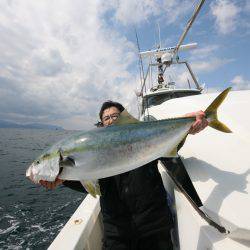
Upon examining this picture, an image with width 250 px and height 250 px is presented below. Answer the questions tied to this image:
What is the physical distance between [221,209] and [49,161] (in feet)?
5.61

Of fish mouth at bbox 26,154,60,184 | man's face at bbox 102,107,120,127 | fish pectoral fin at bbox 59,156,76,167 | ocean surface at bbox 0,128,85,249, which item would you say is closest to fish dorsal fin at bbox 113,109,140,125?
fish pectoral fin at bbox 59,156,76,167

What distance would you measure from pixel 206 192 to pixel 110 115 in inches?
66.8

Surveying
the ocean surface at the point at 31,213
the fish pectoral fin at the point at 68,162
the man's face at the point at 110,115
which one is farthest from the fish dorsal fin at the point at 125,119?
the ocean surface at the point at 31,213

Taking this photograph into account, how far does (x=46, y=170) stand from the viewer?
2.80 m

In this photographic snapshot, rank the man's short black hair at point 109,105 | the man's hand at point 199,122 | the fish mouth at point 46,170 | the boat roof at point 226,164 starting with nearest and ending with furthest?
the boat roof at point 226,164, the fish mouth at point 46,170, the man's hand at point 199,122, the man's short black hair at point 109,105

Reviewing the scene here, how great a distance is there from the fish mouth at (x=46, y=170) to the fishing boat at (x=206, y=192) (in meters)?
1.10

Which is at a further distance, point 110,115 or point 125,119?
point 110,115

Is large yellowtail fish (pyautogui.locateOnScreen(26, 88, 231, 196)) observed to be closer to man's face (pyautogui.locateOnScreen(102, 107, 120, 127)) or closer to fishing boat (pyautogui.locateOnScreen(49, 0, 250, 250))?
fishing boat (pyautogui.locateOnScreen(49, 0, 250, 250))

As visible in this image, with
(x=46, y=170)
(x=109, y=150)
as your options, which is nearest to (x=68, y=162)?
(x=46, y=170)

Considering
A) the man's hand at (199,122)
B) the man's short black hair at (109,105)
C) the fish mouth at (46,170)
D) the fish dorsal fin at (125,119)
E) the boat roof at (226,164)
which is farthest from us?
the man's short black hair at (109,105)

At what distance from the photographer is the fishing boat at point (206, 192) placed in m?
2.33

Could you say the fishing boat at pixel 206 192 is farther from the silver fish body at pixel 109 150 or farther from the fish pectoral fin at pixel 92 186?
the fish pectoral fin at pixel 92 186

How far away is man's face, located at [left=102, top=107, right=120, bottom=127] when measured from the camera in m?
3.80

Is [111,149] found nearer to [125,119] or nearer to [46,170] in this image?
[125,119]
